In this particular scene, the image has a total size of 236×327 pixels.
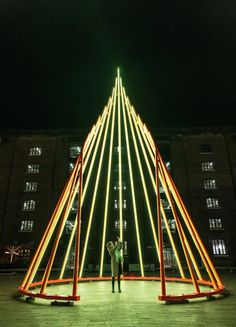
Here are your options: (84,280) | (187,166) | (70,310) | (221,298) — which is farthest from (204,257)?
(187,166)

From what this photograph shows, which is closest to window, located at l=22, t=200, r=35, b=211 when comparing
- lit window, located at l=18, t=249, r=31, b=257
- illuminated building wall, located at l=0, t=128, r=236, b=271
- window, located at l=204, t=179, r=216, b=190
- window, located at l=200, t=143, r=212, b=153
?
illuminated building wall, located at l=0, t=128, r=236, b=271

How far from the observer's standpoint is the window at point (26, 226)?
33681mm

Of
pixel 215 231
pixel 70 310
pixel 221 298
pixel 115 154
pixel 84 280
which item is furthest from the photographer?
pixel 115 154

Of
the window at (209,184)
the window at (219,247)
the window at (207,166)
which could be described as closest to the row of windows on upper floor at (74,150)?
the window at (207,166)

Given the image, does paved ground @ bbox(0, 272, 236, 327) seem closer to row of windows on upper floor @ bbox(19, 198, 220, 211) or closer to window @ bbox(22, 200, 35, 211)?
row of windows on upper floor @ bbox(19, 198, 220, 211)

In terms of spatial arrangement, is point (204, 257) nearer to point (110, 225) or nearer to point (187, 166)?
point (110, 225)

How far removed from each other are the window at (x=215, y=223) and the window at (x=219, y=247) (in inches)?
67.0

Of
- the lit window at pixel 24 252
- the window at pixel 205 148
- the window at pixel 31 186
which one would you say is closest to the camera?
the lit window at pixel 24 252

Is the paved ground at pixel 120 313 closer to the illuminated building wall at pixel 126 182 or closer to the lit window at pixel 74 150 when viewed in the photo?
the illuminated building wall at pixel 126 182

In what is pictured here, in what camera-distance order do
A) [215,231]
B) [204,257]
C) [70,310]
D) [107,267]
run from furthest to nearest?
[215,231]
[107,267]
[204,257]
[70,310]

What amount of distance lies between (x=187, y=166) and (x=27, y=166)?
74.1 feet

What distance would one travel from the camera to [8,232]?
33375 mm

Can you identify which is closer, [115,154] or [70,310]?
[70,310]

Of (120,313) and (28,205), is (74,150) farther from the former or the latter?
(120,313)
